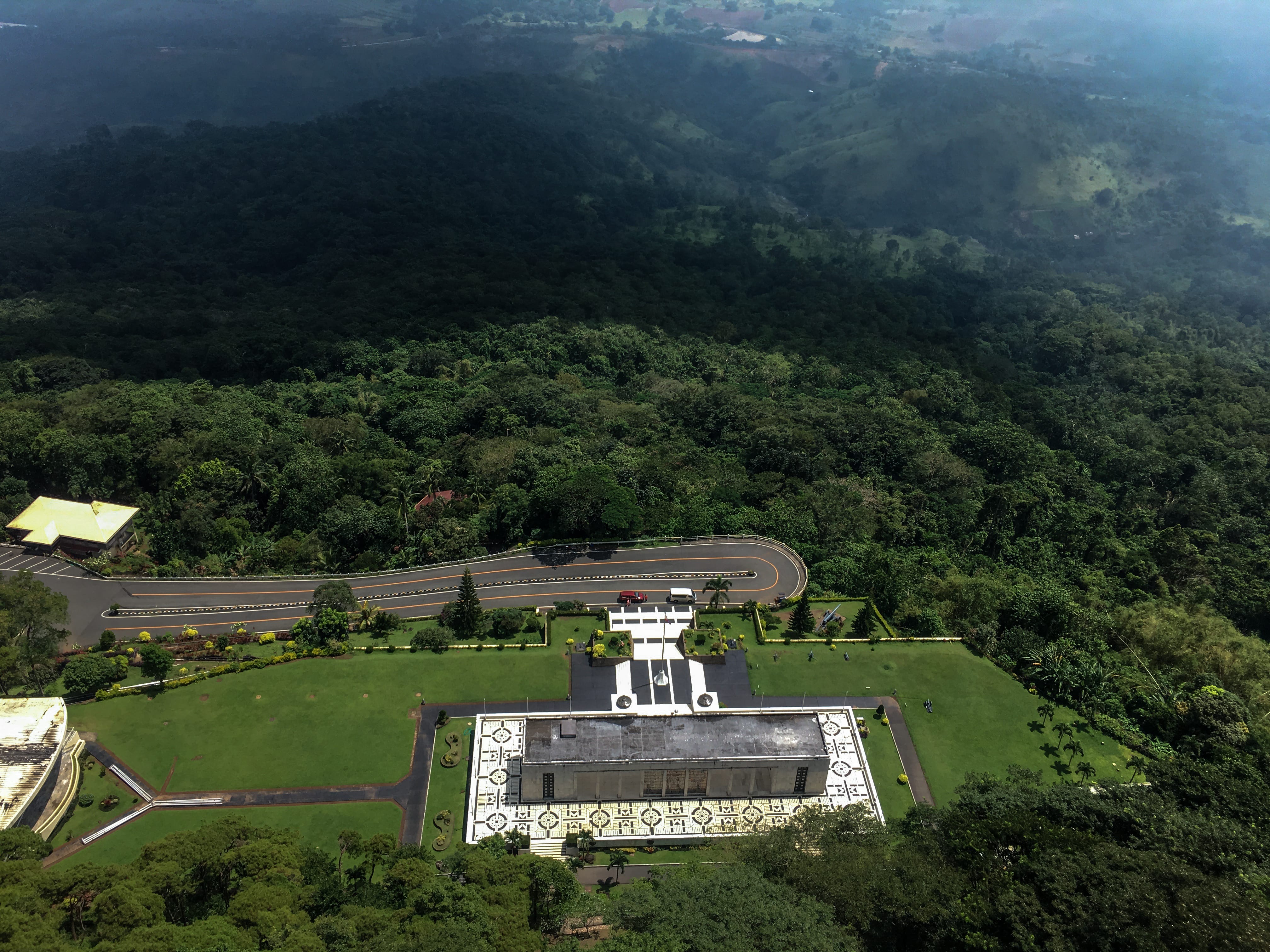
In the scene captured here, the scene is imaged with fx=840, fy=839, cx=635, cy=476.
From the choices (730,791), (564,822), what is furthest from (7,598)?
(730,791)

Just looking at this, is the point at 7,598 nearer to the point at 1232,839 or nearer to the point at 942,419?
the point at 1232,839

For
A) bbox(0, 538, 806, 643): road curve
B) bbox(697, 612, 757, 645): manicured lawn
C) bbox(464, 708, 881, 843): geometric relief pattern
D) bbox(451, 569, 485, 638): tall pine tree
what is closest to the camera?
bbox(464, 708, 881, 843): geometric relief pattern

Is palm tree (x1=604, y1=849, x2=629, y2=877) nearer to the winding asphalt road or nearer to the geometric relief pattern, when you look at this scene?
the geometric relief pattern

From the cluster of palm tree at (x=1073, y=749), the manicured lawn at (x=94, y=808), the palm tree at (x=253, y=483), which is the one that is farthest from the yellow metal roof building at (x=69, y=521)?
the cluster of palm tree at (x=1073, y=749)

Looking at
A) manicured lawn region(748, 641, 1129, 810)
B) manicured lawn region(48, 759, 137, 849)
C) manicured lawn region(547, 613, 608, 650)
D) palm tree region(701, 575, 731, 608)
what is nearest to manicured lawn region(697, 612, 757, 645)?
palm tree region(701, 575, 731, 608)

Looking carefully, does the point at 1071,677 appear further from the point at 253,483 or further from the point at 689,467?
the point at 253,483

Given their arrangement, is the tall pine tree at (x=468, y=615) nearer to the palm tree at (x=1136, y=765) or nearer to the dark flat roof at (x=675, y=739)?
the dark flat roof at (x=675, y=739)
